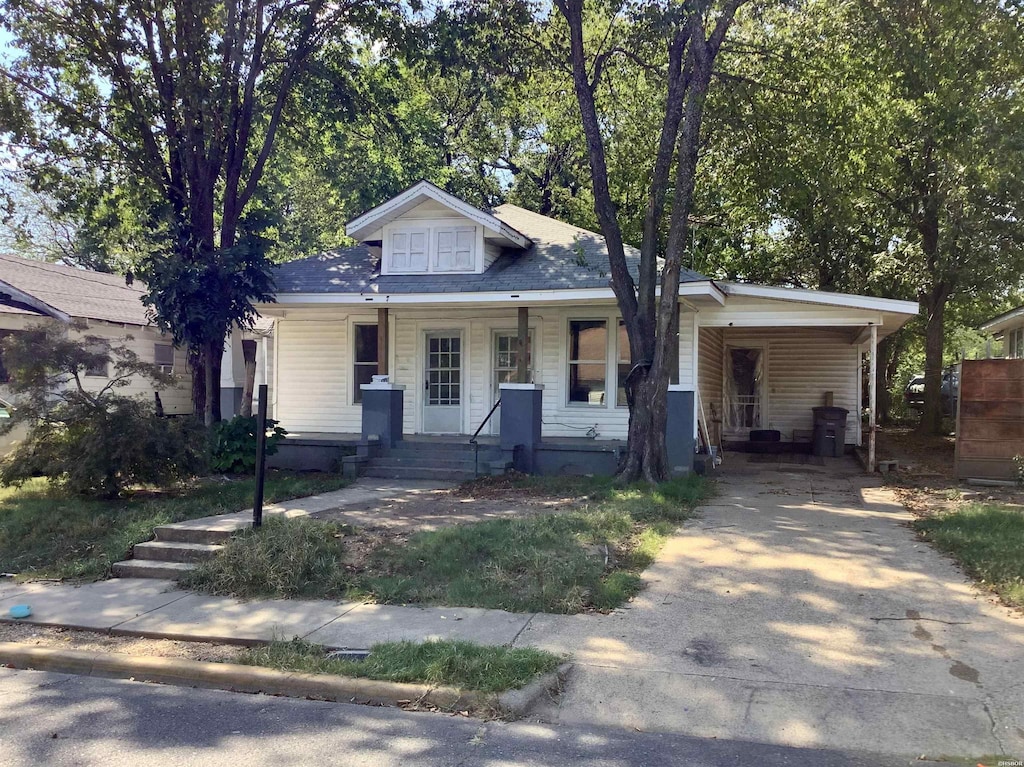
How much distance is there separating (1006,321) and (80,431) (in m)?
20.1

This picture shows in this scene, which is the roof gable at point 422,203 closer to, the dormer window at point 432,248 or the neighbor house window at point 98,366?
the dormer window at point 432,248

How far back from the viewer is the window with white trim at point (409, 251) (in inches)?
592

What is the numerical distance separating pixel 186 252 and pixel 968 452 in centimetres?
1294

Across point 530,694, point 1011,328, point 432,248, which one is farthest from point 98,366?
point 1011,328

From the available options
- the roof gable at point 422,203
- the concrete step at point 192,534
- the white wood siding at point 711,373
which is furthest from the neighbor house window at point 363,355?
the concrete step at point 192,534

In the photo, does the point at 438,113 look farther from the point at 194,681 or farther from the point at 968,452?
the point at 194,681

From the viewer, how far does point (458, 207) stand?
14.6m

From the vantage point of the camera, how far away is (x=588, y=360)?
49.3 feet

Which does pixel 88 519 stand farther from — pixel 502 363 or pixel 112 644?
pixel 502 363

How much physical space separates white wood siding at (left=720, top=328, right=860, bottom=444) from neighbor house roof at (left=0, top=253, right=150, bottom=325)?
50.0ft

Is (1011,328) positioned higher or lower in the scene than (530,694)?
higher

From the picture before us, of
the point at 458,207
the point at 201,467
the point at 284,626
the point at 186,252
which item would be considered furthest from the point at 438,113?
the point at 284,626

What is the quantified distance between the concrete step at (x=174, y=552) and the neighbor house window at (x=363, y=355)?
8.30m

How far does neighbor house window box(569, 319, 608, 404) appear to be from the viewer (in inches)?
588
